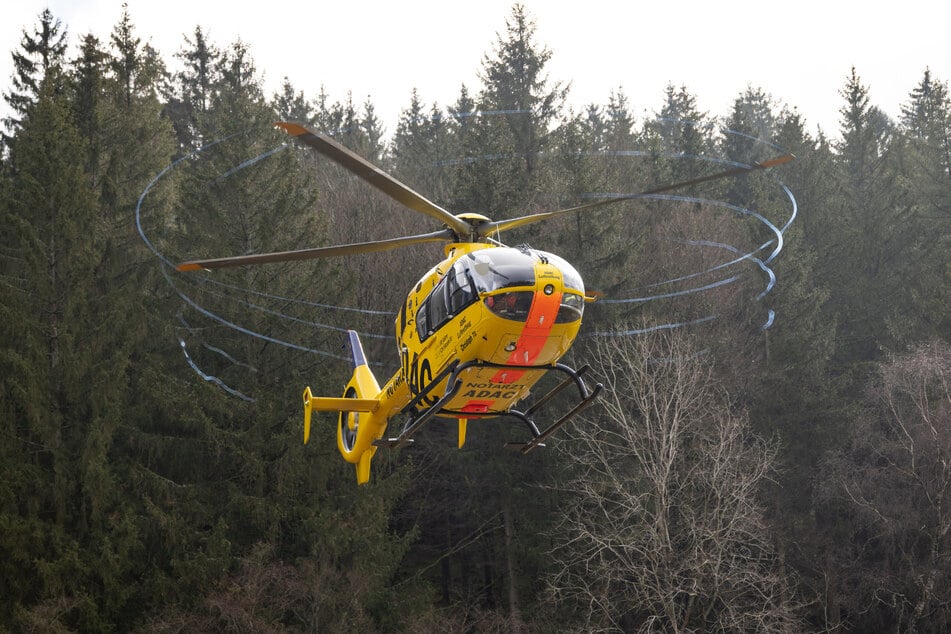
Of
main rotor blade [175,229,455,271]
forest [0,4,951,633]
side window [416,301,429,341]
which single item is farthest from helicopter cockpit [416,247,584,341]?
forest [0,4,951,633]

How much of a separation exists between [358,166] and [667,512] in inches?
620

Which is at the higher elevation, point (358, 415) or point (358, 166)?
point (358, 166)

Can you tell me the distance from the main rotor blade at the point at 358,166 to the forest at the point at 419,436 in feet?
31.2

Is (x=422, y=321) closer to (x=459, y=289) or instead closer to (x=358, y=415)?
(x=459, y=289)

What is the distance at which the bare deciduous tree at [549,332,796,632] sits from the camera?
2198cm

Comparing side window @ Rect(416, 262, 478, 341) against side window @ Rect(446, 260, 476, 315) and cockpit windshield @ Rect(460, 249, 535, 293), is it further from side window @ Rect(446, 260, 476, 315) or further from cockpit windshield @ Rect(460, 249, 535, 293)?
cockpit windshield @ Rect(460, 249, 535, 293)

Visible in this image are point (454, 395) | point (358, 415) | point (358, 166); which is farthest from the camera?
point (358, 415)

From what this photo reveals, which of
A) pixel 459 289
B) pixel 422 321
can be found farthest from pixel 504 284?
pixel 422 321

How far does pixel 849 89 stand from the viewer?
42.2 meters

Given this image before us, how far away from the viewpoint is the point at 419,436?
30422mm

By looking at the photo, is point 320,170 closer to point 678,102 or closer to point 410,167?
point 410,167

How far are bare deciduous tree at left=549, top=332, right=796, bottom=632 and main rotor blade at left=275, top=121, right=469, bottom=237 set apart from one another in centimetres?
1067

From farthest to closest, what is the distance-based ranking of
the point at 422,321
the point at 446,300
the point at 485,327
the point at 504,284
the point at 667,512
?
1. the point at 667,512
2. the point at 422,321
3. the point at 446,300
4. the point at 485,327
5. the point at 504,284

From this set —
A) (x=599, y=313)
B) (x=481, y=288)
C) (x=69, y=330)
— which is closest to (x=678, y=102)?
(x=599, y=313)
